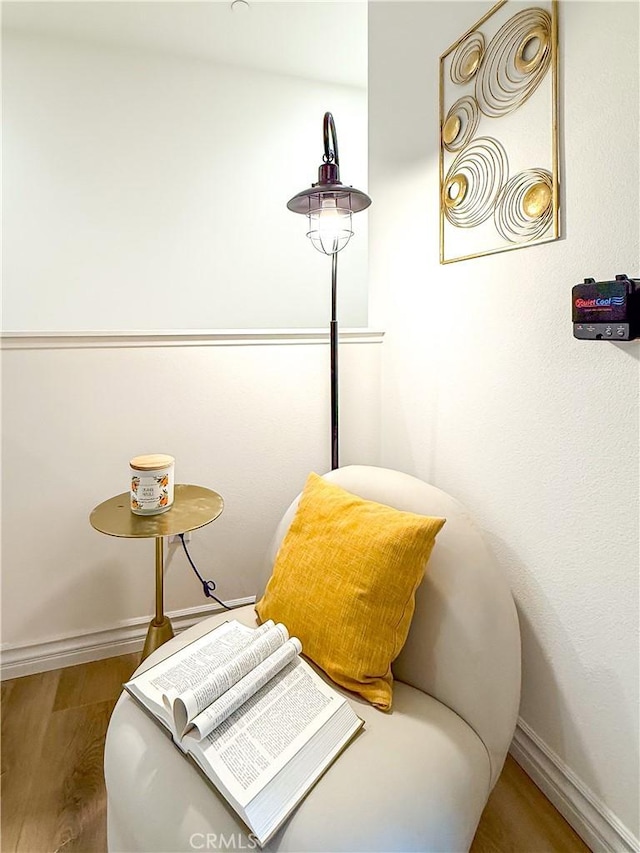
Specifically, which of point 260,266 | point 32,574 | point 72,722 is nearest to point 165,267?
point 260,266

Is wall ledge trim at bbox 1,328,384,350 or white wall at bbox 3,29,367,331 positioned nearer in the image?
wall ledge trim at bbox 1,328,384,350

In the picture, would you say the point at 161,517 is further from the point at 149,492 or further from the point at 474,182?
the point at 474,182

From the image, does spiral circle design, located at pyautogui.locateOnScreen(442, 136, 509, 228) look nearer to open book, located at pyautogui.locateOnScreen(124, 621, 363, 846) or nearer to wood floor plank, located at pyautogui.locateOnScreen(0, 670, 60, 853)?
open book, located at pyautogui.locateOnScreen(124, 621, 363, 846)

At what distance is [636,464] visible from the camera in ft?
3.34

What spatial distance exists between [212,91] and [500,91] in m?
1.82

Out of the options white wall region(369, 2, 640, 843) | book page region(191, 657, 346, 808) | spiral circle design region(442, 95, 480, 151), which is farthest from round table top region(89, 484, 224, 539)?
spiral circle design region(442, 95, 480, 151)

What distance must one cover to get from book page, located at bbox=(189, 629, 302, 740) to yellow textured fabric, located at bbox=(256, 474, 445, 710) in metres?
0.07

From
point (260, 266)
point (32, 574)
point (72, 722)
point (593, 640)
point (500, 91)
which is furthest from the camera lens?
point (260, 266)

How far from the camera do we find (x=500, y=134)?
4.32 feet

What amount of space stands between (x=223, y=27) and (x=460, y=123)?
4.75ft

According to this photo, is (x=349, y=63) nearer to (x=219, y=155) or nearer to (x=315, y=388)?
(x=219, y=155)

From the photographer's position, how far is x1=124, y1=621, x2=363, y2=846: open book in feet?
2.91

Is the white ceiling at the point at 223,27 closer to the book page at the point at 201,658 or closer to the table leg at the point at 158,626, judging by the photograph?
the table leg at the point at 158,626

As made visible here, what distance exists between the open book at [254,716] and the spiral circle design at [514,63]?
1410mm
